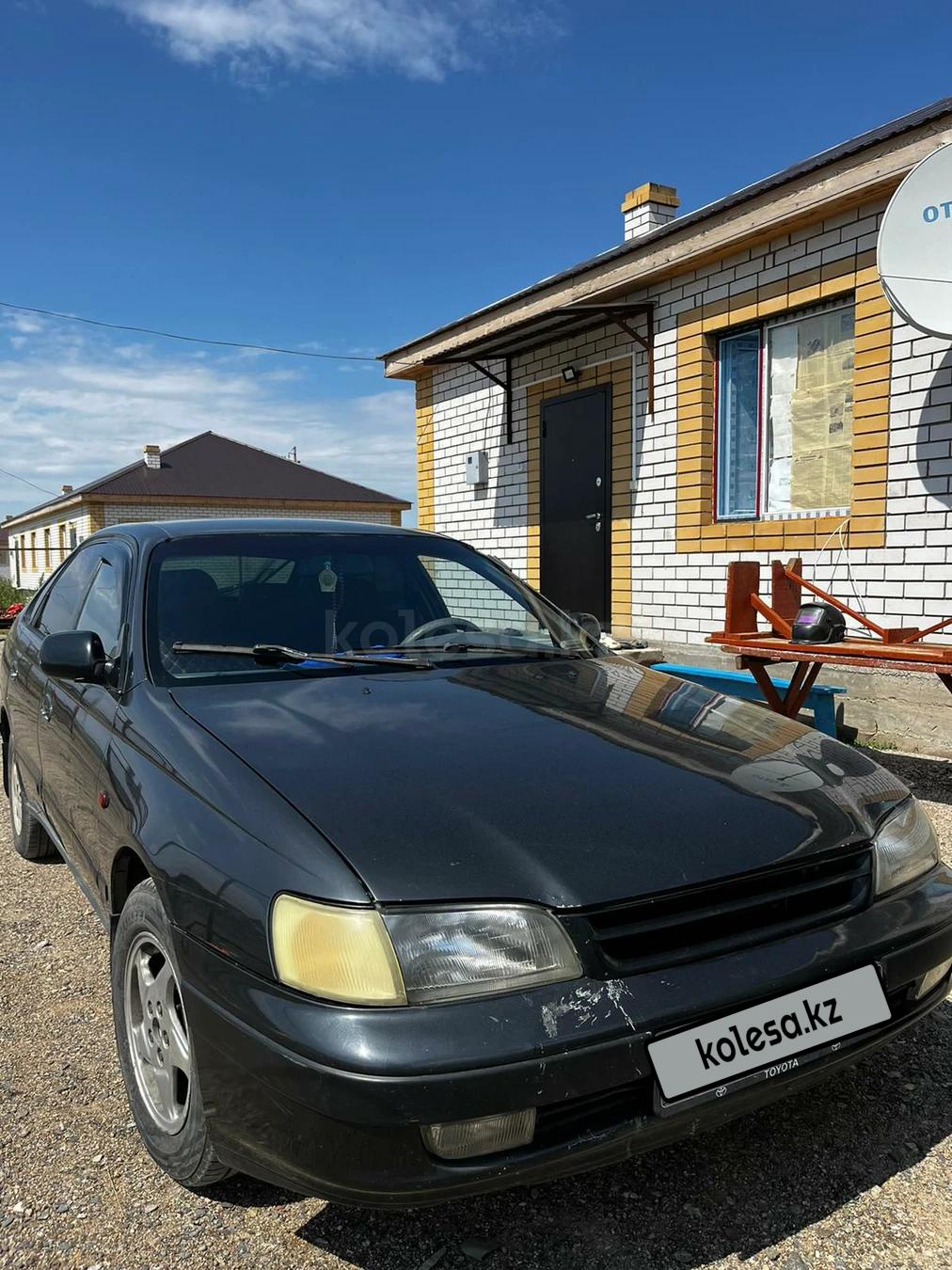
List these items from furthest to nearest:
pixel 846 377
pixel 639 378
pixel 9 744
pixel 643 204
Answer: pixel 643 204, pixel 639 378, pixel 846 377, pixel 9 744

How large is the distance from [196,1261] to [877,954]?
4.80ft

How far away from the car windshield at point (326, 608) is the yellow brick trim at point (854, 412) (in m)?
3.90

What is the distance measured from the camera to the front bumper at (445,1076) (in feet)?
4.71

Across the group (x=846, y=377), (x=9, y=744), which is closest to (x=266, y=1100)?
(x=9, y=744)

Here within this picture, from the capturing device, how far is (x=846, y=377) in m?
6.52

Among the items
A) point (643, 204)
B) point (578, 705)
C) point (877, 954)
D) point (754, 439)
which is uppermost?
point (643, 204)

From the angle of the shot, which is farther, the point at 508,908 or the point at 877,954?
the point at 877,954

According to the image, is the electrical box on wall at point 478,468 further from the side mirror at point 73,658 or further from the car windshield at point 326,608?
the side mirror at point 73,658

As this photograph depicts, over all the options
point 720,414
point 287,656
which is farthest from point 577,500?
point 287,656

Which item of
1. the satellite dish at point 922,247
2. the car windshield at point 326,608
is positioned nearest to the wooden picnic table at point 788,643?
the satellite dish at point 922,247

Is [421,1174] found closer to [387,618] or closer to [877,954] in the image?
[877,954]

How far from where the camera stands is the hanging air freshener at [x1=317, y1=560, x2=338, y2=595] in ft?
9.50

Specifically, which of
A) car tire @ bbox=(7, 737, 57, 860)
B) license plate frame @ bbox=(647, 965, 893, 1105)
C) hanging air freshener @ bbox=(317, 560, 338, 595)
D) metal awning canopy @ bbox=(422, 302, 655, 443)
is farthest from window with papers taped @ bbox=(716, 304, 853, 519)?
car tire @ bbox=(7, 737, 57, 860)

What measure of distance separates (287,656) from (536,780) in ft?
3.13
